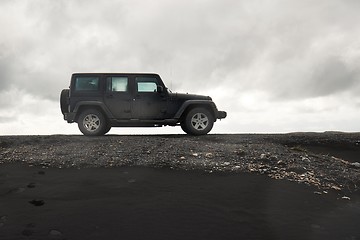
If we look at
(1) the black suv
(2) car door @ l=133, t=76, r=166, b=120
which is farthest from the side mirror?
(2) car door @ l=133, t=76, r=166, b=120

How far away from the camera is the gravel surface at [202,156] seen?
35.3ft

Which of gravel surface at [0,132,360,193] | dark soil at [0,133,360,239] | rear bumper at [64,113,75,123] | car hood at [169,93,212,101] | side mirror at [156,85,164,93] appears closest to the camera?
dark soil at [0,133,360,239]

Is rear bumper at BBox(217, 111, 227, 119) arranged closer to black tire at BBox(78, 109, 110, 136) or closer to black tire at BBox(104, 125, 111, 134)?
black tire at BBox(104, 125, 111, 134)

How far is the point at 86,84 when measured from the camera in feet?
50.3

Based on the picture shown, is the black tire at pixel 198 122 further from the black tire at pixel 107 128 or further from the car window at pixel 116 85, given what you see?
the black tire at pixel 107 128

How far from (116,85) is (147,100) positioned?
4.08ft

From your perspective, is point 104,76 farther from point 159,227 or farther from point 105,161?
point 159,227

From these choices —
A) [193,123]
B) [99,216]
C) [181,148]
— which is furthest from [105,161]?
[193,123]

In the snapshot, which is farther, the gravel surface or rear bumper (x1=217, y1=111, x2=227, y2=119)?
rear bumper (x1=217, y1=111, x2=227, y2=119)

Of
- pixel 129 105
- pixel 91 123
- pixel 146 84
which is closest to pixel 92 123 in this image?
pixel 91 123

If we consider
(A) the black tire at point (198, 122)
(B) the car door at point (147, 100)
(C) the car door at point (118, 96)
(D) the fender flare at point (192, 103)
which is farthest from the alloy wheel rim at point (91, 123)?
(A) the black tire at point (198, 122)

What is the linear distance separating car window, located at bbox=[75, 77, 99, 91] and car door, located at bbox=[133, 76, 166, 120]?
57.8 inches

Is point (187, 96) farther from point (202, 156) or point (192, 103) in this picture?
point (202, 156)

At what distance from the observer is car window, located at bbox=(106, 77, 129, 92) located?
1534 cm
